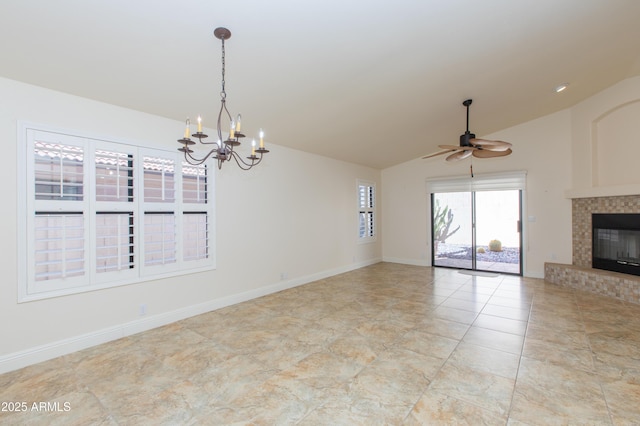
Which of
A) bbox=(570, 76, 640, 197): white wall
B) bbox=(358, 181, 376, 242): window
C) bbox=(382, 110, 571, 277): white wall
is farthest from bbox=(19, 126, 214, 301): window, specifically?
bbox=(570, 76, 640, 197): white wall

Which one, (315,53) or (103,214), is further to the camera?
(103,214)

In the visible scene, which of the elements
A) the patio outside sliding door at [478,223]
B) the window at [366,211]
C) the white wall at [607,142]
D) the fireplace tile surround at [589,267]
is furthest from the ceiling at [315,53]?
the window at [366,211]

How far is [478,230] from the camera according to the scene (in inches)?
264

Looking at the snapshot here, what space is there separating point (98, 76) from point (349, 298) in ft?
13.6

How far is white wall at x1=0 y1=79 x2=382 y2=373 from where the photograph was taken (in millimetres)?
2668

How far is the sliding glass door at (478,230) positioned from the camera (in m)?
6.35

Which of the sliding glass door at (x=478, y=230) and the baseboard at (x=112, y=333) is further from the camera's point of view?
the sliding glass door at (x=478, y=230)

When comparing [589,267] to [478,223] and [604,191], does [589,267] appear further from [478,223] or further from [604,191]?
[478,223]

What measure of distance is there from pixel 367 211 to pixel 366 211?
5cm

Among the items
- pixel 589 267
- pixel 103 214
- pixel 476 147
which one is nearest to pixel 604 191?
pixel 589 267

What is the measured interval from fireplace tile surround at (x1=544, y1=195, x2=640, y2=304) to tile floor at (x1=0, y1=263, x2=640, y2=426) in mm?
485

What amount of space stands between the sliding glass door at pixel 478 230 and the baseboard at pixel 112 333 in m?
4.35

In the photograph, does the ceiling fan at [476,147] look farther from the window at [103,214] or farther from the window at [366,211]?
the window at [103,214]

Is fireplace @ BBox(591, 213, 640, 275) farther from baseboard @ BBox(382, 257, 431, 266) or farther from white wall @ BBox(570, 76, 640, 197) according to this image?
baseboard @ BBox(382, 257, 431, 266)
